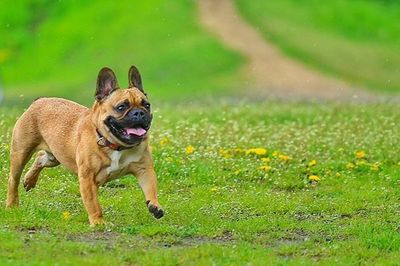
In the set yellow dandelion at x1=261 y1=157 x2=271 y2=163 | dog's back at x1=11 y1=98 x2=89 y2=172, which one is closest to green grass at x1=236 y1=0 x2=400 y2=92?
yellow dandelion at x1=261 y1=157 x2=271 y2=163

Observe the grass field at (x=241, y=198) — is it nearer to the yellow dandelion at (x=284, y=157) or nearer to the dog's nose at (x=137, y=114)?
the yellow dandelion at (x=284, y=157)

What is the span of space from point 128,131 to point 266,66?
1340 inches

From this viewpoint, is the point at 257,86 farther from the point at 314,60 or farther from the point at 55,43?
the point at 55,43

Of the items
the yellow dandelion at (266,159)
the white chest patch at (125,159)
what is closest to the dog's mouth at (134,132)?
the white chest patch at (125,159)

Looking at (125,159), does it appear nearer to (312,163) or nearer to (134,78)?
(134,78)

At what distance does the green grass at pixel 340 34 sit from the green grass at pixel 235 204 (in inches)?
899

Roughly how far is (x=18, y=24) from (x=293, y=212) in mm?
43114

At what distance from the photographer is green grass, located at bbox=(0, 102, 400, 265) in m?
12.0

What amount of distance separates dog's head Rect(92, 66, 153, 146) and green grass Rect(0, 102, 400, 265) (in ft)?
4.02

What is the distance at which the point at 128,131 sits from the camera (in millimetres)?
13367

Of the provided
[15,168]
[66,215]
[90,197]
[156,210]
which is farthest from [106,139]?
[15,168]

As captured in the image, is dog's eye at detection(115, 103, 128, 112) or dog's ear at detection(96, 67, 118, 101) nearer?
dog's eye at detection(115, 103, 128, 112)

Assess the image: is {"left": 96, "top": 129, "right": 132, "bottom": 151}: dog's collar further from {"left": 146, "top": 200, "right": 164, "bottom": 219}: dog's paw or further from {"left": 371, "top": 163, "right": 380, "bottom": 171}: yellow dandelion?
{"left": 371, "top": 163, "right": 380, "bottom": 171}: yellow dandelion

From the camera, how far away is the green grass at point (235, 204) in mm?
12008
